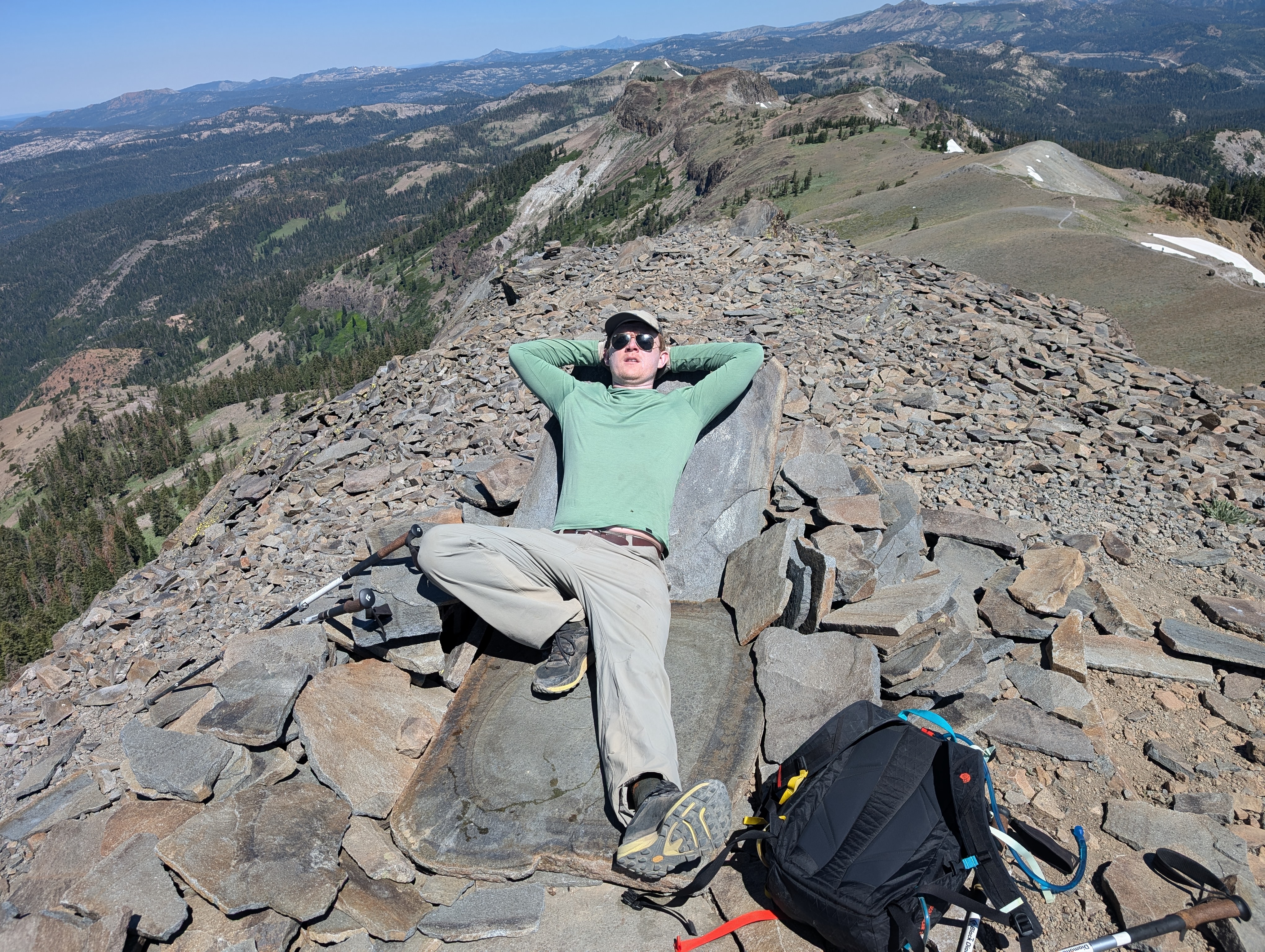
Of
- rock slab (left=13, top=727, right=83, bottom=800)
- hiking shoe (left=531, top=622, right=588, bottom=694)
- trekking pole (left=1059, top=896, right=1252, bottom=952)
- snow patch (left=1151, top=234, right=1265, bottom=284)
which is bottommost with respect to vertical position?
snow patch (left=1151, top=234, right=1265, bottom=284)

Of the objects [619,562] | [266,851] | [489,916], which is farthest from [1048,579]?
[266,851]

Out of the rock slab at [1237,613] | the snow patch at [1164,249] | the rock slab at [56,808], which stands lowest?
the snow patch at [1164,249]

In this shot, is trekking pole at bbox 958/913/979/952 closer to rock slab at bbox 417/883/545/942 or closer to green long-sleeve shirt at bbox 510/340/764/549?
rock slab at bbox 417/883/545/942

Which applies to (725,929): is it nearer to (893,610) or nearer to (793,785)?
(793,785)

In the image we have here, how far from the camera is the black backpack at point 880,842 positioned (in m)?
2.93

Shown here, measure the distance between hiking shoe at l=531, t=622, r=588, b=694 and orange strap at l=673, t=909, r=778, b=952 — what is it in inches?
64.5

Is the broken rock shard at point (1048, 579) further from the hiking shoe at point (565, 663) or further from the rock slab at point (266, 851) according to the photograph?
the rock slab at point (266, 851)

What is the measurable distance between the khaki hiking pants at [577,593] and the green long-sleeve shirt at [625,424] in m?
0.39

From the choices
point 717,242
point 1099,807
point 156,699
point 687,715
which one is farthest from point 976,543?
point 717,242

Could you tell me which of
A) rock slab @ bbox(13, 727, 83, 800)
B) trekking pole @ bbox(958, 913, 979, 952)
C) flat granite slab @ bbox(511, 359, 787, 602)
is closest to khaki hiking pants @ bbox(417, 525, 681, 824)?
flat granite slab @ bbox(511, 359, 787, 602)

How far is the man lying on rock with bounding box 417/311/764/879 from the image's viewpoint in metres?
3.54

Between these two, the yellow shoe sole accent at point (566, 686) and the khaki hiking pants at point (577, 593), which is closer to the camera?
the khaki hiking pants at point (577, 593)

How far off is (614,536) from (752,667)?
1383 mm

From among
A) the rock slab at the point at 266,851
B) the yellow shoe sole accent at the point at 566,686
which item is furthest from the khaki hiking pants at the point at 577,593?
the rock slab at the point at 266,851
